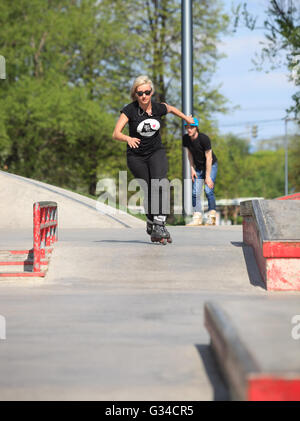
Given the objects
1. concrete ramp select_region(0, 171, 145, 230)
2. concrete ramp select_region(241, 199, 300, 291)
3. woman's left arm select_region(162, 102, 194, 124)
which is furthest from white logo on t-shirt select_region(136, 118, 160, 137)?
concrete ramp select_region(0, 171, 145, 230)

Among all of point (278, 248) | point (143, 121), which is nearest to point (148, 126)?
point (143, 121)

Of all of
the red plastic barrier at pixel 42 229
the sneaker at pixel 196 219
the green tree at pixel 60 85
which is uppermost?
the green tree at pixel 60 85

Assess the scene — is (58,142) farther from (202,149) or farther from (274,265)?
(274,265)

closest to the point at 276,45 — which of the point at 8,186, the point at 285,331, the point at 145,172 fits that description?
the point at 8,186

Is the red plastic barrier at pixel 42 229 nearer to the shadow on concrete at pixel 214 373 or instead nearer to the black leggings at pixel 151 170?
the black leggings at pixel 151 170

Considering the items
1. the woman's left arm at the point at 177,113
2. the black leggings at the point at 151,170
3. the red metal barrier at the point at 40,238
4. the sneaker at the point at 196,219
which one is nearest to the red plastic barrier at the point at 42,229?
the red metal barrier at the point at 40,238

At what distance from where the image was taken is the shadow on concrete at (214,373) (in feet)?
10.0

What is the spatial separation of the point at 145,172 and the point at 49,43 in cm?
3082

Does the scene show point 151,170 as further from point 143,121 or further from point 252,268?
point 252,268

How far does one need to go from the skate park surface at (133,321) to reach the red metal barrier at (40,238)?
0.49 feet

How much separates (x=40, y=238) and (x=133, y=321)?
2.79 metres

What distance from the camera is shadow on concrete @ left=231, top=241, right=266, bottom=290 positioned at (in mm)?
6639

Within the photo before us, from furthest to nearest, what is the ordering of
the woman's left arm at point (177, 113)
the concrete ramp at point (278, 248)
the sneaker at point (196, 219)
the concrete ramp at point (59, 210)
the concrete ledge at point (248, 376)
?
1. the concrete ramp at point (59, 210)
2. the sneaker at point (196, 219)
3. the woman's left arm at point (177, 113)
4. the concrete ramp at point (278, 248)
5. the concrete ledge at point (248, 376)

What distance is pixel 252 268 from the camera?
705 cm
